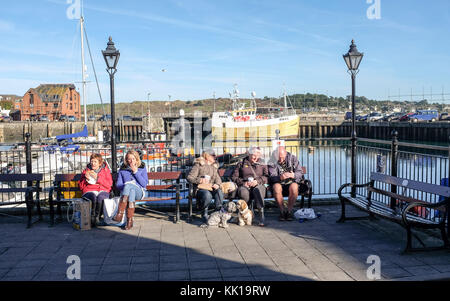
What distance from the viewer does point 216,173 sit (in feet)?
25.4

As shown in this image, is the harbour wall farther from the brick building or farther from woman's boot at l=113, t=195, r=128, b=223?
woman's boot at l=113, t=195, r=128, b=223

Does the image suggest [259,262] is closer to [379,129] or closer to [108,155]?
[108,155]

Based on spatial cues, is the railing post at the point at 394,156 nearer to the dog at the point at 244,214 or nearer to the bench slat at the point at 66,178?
the dog at the point at 244,214

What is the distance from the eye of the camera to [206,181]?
7.58m

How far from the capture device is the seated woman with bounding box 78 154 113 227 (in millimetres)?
7234

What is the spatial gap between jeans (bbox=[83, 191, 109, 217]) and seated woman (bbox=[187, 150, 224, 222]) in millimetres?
1527

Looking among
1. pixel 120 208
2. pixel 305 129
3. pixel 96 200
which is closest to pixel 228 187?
pixel 120 208

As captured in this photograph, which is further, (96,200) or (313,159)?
(313,159)

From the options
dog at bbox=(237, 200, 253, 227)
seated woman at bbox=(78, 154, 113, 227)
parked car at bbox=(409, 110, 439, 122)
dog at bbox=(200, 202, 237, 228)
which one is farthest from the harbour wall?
dog at bbox=(237, 200, 253, 227)

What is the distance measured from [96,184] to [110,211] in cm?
57

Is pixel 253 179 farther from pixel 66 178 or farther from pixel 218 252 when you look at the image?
pixel 66 178
